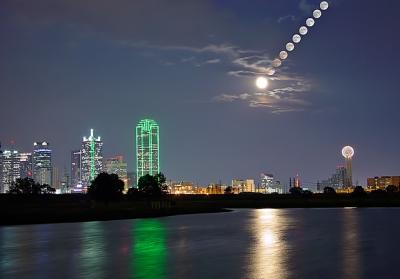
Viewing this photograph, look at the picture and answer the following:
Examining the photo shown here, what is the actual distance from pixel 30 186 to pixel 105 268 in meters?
170

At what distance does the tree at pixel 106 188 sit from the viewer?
122m

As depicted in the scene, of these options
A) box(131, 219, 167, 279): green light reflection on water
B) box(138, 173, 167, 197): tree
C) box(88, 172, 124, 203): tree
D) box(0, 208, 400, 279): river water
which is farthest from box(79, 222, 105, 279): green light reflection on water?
box(138, 173, 167, 197): tree

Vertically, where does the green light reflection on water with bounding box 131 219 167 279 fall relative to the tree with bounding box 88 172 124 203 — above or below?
below

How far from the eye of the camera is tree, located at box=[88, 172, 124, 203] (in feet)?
399

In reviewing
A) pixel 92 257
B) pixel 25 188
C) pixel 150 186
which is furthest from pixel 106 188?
pixel 92 257

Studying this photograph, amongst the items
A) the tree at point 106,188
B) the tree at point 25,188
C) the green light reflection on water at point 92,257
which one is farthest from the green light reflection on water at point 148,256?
the tree at point 25,188

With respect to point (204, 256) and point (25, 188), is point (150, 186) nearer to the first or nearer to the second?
point (25, 188)

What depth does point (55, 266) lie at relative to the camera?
3262 cm

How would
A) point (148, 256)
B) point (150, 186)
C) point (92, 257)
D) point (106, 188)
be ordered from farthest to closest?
point (150, 186), point (106, 188), point (148, 256), point (92, 257)

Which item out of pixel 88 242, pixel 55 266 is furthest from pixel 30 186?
pixel 55 266

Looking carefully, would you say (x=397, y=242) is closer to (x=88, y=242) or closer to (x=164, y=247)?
(x=164, y=247)

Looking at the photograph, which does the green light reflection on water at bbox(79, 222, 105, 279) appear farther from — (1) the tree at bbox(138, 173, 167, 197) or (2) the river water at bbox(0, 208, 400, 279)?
(1) the tree at bbox(138, 173, 167, 197)

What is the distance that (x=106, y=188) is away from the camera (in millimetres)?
Result: 121812

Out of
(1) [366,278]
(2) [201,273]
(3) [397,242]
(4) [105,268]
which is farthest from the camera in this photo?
(3) [397,242]
